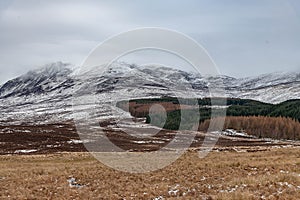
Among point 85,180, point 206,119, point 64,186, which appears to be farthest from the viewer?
point 206,119

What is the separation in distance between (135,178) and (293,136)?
120517 mm

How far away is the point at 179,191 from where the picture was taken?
59.5 ft

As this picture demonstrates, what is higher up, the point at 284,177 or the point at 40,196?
the point at 284,177

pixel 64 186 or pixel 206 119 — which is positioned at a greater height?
pixel 64 186

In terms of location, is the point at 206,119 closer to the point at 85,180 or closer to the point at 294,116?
the point at 294,116

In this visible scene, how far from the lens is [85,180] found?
23.2m

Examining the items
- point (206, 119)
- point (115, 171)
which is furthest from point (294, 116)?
point (115, 171)

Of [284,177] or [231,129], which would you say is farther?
[231,129]

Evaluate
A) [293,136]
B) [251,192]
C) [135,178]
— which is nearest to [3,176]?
[135,178]

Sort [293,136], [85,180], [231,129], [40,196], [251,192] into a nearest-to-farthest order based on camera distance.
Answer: [251,192] < [40,196] < [85,180] < [293,136] < [231,129]

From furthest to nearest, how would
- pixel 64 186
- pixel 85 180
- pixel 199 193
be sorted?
1. pixel 85 180
2. pixel 64 186
3. pixel 199 193

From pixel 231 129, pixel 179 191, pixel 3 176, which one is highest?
pixel 179 191

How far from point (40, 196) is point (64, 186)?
2.52 m

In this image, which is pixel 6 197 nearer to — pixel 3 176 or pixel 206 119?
pixel 3 176
